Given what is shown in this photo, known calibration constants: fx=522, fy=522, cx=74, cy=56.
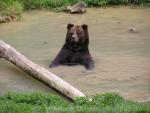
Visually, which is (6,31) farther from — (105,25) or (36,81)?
(36,81)

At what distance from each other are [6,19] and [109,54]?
6.49 m

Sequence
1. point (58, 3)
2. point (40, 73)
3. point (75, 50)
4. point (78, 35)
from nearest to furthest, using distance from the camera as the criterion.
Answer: point (40, 73), point (78, 35), point (75, 50), point (58, 3)

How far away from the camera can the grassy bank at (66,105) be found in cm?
630

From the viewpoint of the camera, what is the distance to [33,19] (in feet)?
61.4

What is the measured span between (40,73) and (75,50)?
1814mm

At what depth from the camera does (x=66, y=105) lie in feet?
24.0

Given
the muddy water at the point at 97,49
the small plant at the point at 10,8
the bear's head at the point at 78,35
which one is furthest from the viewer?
the small plant at the point at 10,8

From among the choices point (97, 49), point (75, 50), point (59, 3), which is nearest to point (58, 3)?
point (59, 3)

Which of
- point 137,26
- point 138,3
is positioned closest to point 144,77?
point 137,26

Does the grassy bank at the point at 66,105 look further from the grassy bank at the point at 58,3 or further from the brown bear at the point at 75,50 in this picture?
the grassy bank at the point at 58,3

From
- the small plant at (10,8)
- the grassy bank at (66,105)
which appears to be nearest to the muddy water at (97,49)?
the small plant at (10,8)

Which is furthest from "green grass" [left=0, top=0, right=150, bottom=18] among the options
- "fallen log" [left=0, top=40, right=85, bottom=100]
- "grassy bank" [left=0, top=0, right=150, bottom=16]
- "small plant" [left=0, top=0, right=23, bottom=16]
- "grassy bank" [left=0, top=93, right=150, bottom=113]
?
"grassy bank" [left=0, top=93, right=150, bottom=113]

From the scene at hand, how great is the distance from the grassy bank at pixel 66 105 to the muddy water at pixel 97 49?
4.73 ft

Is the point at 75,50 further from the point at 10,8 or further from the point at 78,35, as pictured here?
the point at 10,8
